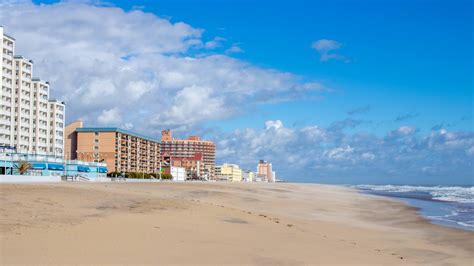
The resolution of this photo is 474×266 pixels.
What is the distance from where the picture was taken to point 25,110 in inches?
4451

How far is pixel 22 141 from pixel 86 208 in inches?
3956

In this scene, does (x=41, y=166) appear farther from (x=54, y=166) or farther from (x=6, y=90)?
(x=6, y=90)

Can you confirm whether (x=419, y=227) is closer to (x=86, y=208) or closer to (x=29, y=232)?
(x=86, y=208)

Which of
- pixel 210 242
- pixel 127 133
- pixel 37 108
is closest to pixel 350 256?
pixel 210 242

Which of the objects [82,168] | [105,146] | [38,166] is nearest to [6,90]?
[82,168]

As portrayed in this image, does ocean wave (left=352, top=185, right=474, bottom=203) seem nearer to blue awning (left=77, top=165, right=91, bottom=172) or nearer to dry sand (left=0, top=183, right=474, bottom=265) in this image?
dry sand (left=0, top=183, right=474, bottom=265)

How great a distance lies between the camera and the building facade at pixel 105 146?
143875 mm

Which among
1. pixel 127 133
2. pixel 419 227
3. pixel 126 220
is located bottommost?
pixel 419 227

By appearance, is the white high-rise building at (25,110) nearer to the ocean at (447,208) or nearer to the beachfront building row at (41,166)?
the beachfront building row at (41,166)

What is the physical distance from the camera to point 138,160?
165 metres

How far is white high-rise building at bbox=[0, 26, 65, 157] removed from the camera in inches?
4144

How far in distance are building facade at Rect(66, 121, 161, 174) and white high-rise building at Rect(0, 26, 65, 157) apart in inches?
733

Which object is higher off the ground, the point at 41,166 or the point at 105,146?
the point at 105,146

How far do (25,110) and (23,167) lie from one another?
4224cm
